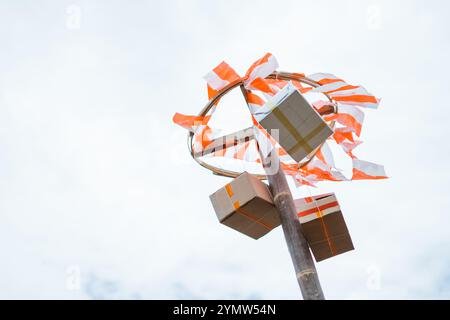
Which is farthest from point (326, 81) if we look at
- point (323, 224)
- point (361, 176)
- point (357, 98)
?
point (323, 224)

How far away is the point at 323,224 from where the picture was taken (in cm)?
519

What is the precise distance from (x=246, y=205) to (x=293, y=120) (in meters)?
1.11

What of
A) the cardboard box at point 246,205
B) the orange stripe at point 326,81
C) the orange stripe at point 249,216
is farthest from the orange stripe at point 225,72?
the orange stripe at point 249,216

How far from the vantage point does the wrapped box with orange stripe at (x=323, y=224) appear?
204 inches

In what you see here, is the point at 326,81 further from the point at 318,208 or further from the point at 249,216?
the point at 249,216

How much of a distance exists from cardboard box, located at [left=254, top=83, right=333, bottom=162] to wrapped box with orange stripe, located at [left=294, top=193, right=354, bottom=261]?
0.61m

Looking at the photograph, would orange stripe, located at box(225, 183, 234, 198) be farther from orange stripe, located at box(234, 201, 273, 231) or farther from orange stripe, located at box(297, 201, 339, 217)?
orange stripe, located at box(297, 201, 339, 217)

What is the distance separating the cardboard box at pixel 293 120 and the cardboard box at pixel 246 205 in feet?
1.99

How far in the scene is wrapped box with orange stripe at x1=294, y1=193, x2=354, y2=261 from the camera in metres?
5.17

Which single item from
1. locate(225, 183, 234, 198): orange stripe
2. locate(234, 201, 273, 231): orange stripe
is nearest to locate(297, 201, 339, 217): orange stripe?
locate(234, 201, 273, 231): orange stripe

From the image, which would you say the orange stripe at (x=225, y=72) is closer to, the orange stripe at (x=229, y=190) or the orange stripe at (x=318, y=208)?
the orange stripe at (x=229, y=190)
